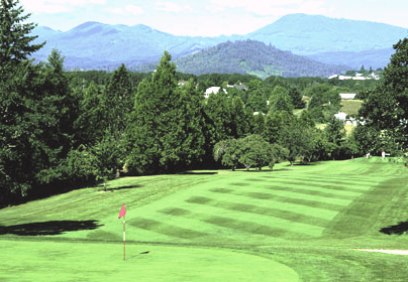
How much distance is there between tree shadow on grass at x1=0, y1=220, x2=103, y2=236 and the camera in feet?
119

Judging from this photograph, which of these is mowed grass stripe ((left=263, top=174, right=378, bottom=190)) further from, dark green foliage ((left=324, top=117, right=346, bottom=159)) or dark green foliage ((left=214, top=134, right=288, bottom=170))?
dark green foliage ((left=324, top=117, right=346, bottom=159))

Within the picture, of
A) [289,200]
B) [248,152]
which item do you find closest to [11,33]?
[289,200]

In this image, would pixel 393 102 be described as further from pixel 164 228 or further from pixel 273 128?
pixel 273 128

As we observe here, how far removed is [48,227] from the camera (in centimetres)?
3884

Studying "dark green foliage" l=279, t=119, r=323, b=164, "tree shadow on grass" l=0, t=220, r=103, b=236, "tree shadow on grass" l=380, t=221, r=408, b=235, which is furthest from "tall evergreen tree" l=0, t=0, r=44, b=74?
"dark green foliage" l=279, t=119, r=323, b=164

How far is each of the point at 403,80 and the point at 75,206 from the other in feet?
104

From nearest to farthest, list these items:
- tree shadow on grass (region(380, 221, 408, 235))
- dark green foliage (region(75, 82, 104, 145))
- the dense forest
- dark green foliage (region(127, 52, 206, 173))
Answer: the dense forest, tree shadow on grass (region(380, 221, 408, 235)), dark green foliage (region(75, 82, 104, 145)), dark green foliage (region(127, 52, 206, 173))

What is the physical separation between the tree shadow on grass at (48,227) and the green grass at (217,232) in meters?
0.09

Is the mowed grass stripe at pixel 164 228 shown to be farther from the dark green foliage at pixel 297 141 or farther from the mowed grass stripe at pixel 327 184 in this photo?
the dark green foliage at pixel 297 141


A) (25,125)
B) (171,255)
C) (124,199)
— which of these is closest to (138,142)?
(124,199)

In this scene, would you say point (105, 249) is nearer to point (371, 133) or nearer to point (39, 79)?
point (371, 133)

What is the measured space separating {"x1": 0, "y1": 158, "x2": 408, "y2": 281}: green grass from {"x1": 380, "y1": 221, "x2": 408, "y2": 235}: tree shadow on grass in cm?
53

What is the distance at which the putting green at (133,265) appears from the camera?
642 inches

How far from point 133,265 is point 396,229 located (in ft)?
77.8
